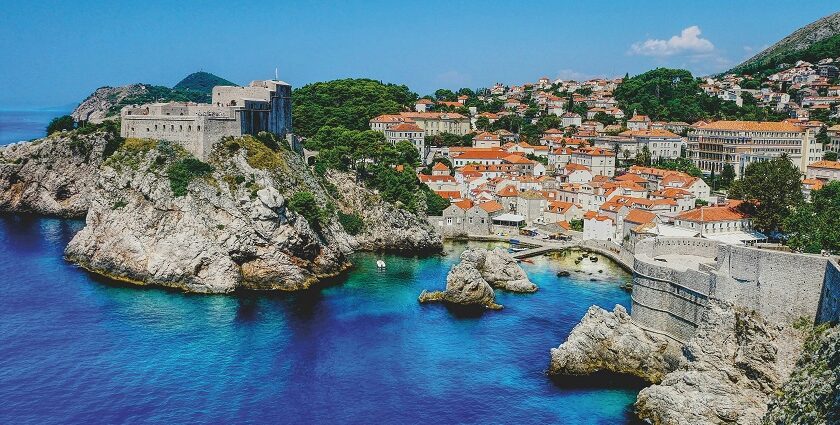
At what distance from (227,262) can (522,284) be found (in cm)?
1794

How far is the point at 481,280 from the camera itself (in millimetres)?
41500

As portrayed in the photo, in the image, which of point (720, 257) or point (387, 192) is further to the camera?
point (387, 192)

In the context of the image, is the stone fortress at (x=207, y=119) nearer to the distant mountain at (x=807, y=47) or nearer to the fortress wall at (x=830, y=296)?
the fortress wall at (x=830, y=296)

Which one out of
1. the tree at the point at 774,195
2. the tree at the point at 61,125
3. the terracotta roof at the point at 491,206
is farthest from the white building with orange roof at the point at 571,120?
the tree at the point at 61,125

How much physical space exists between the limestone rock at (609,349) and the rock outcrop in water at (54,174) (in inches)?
1967

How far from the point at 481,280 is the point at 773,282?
1911 cm

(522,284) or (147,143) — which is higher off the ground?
(147,143)

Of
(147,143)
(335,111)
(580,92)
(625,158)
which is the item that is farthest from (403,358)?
(580,92)

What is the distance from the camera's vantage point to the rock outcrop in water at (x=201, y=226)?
43.5 metres

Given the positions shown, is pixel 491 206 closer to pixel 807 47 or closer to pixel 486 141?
pixel 486 141

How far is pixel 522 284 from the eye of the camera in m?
44.2

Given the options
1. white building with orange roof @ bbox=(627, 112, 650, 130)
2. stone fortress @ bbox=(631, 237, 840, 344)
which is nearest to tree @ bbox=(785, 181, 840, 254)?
stone fortress @ bbox=(631, 237, 840, 344)

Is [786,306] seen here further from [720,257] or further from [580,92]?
[580,92]

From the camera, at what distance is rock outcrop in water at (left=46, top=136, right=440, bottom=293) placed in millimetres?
43469
